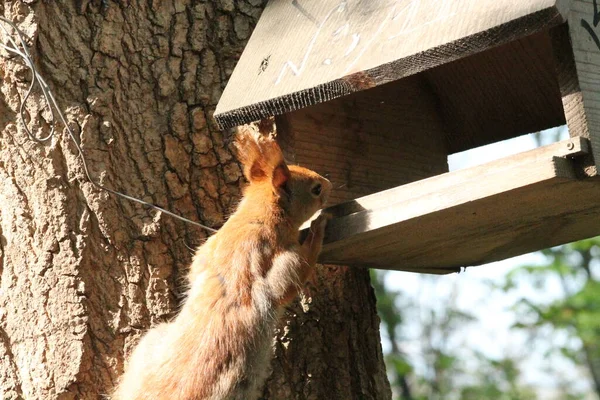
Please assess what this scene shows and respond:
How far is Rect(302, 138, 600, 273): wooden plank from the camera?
2523mm

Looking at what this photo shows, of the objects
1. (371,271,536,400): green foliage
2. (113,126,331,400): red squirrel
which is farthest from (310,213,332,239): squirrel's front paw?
(371,271,536,400): green foliage

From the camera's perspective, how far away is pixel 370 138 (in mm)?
3734

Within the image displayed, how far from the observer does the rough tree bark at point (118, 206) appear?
3197mm

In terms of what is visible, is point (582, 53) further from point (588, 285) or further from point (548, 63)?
point (588, 285)

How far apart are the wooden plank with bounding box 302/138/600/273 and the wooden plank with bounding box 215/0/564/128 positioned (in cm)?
38

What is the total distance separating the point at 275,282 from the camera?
9.97 ft

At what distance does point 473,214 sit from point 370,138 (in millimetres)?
1004

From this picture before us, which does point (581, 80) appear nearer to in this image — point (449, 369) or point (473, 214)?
point (473, 214)

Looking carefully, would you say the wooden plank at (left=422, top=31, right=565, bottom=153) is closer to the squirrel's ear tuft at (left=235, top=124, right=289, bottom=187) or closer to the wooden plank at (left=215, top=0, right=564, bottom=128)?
the wooden plank at (left=215, top=0, right=564, bottom=128)

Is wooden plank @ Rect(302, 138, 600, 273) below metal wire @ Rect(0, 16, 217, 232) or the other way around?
below

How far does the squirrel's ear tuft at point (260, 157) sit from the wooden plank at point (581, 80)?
1.11 m

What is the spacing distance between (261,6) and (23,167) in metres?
1.28

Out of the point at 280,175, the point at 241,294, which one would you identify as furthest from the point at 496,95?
the point at 241,294

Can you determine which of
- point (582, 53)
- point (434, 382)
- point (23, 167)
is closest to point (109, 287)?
point (23, 167)
